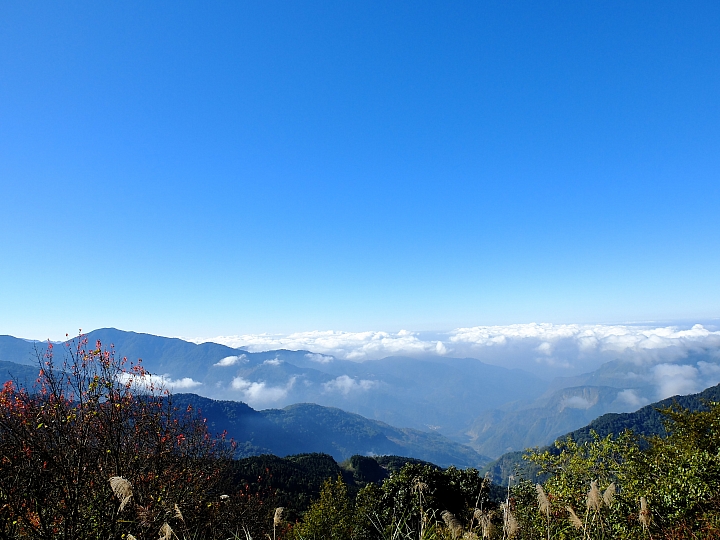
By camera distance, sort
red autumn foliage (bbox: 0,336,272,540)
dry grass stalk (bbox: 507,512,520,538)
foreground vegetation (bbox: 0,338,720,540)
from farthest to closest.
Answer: red autumn foliage (bbox: 0,336,272,540) → foreground vegetation (bbox: 0,338,720,540) → dry grass stalk (bbox: 507,512,520,538)

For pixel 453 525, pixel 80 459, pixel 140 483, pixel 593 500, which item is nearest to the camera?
pixel 593 500

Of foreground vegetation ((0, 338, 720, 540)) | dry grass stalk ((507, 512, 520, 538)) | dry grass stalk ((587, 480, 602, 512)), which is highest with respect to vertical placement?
dry grass stalk ((587, 480, 602, 512))

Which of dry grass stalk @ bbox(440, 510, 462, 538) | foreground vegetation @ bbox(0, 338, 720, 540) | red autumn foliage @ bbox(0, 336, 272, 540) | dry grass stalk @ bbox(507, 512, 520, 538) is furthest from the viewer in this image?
red autumn foliage @ bbox(0, 336, 272, 540)

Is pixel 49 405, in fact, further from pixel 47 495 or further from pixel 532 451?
pixel 532 451

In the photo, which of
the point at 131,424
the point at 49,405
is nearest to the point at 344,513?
the point at 131,424

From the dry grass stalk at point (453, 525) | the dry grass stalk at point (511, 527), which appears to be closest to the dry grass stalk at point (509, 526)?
the dry grass stalk at point (511, 527)

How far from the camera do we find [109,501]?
9016mm

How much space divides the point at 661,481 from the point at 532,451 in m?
12.4

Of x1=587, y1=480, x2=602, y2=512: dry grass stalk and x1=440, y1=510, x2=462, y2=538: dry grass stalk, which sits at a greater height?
x1=587, y1=480, x2=602, y2=512: dry grass stalk

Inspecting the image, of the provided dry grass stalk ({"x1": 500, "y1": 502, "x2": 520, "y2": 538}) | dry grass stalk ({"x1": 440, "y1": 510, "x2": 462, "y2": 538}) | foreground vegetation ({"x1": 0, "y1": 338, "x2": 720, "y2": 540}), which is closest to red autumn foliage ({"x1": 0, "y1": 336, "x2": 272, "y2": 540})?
foreground vegetation ({"x1": 0, "y1": 338, "x2": 720, "y2": 540})

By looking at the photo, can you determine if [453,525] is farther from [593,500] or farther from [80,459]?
[80,459]

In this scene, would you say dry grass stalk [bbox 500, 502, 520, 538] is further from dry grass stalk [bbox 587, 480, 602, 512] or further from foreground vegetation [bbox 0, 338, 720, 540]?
dry grass stalk [bbox 587, 480, 602, 512]

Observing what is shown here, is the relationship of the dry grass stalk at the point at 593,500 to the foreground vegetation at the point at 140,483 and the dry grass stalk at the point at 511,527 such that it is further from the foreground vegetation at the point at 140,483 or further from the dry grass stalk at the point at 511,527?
the dry grass stalk at the point at 511,527

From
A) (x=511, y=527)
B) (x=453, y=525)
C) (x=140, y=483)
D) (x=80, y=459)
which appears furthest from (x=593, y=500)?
(x=140, y=483)
